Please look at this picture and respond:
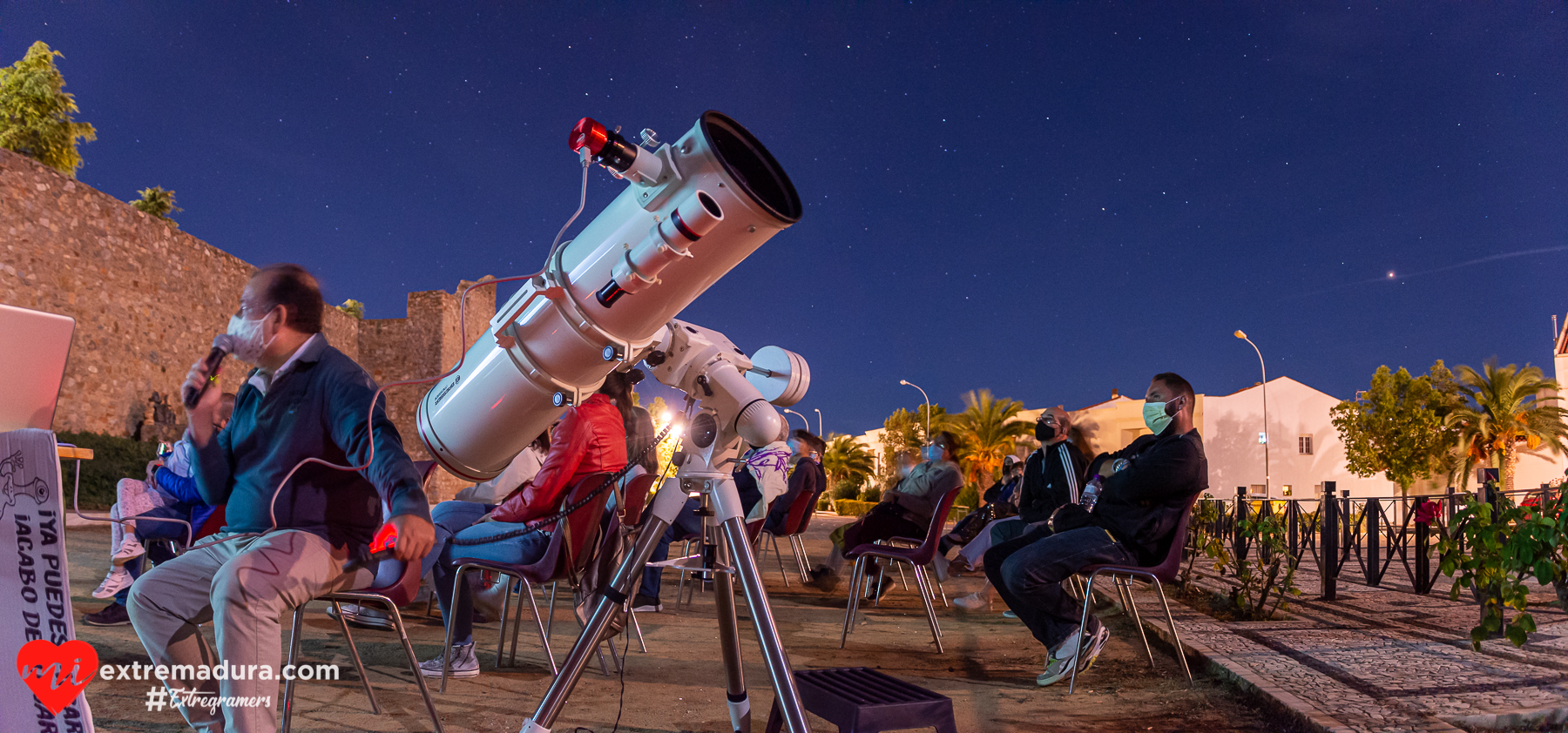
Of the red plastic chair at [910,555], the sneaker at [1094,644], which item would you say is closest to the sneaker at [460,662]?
the red plastic chair at [910,555]

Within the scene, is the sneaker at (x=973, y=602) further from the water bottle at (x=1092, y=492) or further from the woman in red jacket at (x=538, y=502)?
the woman in red jacket at (x=538, y=502)

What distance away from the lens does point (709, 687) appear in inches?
133

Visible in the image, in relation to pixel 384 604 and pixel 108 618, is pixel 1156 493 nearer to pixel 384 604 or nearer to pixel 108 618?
pixel 384 604

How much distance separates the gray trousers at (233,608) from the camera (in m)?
1.91

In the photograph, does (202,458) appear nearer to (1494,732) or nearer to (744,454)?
(744,454)

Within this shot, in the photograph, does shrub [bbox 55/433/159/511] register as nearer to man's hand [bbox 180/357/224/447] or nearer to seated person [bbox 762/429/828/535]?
seated person [bbox 762/429/828/535]

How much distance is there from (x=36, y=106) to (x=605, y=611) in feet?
75.5

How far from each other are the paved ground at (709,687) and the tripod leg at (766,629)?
3.41 feet

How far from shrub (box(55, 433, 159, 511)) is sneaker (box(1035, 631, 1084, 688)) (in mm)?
11582

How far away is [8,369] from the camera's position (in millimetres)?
1597

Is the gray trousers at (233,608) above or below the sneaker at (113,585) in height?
above

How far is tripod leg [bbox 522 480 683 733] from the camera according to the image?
2.07 m

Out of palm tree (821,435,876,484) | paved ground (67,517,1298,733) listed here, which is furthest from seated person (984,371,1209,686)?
palm tree (821,435,876,484)

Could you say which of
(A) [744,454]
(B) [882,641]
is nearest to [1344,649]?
(B) [882,641]
